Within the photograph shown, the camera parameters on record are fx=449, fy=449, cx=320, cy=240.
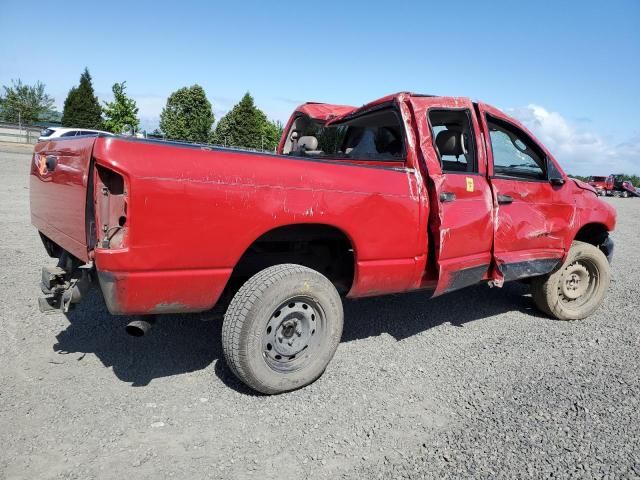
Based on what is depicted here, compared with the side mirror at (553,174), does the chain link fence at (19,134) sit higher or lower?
lower

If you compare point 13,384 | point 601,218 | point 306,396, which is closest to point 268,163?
point 306,396

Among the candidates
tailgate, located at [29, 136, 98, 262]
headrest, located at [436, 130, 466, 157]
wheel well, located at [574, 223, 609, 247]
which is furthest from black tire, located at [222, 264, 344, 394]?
wheel well, located at [574, 223, 609, 247]

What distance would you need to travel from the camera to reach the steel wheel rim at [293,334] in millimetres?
2867

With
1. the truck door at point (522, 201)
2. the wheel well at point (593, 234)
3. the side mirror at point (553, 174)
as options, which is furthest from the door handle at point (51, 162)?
the wheel well at point (593, 234)

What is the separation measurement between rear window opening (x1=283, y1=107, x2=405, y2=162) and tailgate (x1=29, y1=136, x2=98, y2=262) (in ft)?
7.37

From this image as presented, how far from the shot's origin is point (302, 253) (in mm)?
3488

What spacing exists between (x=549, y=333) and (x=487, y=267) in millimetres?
1150

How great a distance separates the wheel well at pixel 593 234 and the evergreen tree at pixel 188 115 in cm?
3593

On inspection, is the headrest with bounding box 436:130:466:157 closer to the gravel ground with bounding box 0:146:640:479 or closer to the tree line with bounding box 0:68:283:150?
the gravel ground with bounding box 0:146:640:479

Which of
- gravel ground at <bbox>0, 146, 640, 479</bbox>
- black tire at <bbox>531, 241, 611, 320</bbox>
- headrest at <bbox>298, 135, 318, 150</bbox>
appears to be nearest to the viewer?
gravel ground at <bbox>0, 146, 640, 479</bbox>

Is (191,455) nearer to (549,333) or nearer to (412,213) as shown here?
(412,213)

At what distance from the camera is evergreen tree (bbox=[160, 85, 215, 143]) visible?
125ft

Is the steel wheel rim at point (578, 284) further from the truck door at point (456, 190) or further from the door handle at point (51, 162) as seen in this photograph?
the door handle at point (51, 162)

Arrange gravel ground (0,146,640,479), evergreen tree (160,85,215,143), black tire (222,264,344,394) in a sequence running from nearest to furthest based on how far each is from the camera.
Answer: gravel ground (0,146,640,479), black tire (222,264,344,394), evergreen tree (160,85,215,143)
